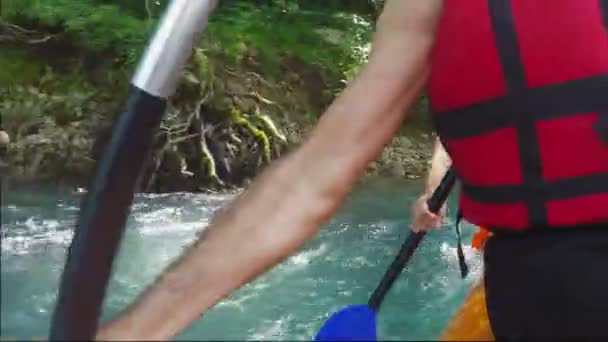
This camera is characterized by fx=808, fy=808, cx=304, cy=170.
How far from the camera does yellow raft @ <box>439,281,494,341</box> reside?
3.77ft

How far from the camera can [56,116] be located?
4.75ft

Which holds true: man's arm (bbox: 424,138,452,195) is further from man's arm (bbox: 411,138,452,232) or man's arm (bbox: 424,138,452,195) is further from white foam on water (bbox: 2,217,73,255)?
white foam on water (bbox: 2,217,73,255)

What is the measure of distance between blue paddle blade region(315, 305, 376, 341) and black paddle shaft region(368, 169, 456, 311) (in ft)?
0.78

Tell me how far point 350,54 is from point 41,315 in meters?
2.85

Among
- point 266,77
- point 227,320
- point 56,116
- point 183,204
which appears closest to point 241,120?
point 266,77

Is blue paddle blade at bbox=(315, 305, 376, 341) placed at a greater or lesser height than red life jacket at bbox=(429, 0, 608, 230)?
lesser

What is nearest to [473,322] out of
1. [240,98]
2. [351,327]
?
[351,327]

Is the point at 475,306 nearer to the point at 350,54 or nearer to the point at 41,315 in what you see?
the point at 41,315

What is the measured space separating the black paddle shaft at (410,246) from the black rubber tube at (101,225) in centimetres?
100

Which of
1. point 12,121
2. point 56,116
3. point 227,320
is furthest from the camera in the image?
point 227,320

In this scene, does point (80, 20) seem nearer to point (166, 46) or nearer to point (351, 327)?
point (351, 327)

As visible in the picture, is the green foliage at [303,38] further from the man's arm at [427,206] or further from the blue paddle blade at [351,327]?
the blue paddle blade at [351,327]

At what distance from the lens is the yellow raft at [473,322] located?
1149 millimetres

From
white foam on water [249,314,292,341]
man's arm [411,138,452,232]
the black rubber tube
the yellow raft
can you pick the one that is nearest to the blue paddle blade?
the yellow raft
